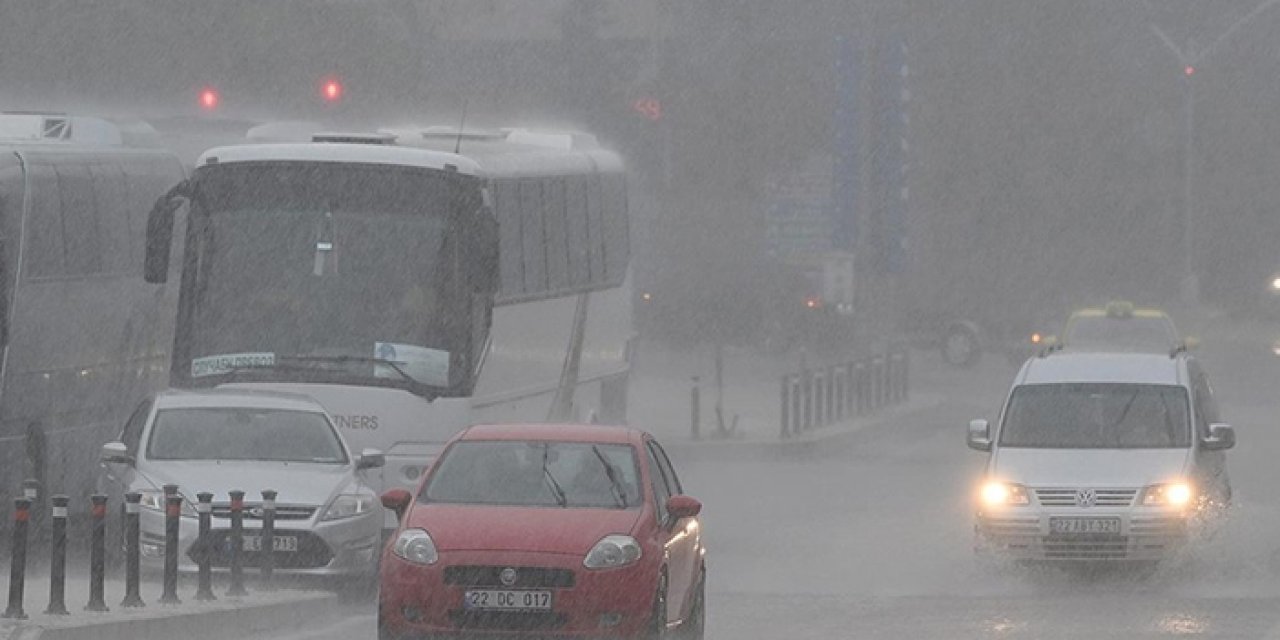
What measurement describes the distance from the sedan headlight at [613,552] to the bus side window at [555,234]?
11171mm

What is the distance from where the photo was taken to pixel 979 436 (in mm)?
22000

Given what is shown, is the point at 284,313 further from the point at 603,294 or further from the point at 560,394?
the point at 603,294

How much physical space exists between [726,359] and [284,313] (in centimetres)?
3482

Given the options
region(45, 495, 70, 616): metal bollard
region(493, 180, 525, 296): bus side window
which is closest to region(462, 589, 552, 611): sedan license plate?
region(45, 495, 70, 616): metal bollard

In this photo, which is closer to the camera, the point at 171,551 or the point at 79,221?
the point at 171,551

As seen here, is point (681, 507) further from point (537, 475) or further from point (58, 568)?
point (58, 568)

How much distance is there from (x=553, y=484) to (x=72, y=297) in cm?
873

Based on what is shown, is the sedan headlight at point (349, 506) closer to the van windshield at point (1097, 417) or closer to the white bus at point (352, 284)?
the white bus at point (352, 284)

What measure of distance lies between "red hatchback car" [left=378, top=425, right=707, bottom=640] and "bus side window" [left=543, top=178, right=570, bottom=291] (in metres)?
10.2

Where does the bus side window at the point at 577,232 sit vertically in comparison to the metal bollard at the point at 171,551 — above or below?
above

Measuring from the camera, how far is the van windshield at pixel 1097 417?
22.0m

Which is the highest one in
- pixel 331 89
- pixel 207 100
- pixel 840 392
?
pixel 331 89

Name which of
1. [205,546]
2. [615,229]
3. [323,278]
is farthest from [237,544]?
[615,229]

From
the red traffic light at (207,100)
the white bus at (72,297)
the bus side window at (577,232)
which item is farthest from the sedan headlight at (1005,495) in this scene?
the red traffic light at (207,100)
